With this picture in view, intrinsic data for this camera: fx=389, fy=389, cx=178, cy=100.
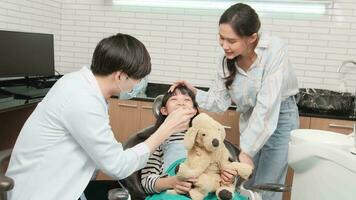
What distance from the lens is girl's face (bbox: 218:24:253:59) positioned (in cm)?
185

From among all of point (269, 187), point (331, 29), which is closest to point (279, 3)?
point (331, 29)

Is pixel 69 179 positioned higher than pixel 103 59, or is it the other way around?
pixel 103 59

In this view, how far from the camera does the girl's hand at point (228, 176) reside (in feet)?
5.53

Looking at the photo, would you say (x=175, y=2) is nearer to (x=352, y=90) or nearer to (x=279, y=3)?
(x=279, y=3)

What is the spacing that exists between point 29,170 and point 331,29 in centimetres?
267

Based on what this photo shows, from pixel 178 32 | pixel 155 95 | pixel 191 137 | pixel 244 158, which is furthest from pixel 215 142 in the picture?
pixel 178 32

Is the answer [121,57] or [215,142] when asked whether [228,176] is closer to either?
[215,142]

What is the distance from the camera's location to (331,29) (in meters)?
3.19

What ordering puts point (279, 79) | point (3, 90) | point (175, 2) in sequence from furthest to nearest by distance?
point (175, 2), point (3, 90), point (279, 79)

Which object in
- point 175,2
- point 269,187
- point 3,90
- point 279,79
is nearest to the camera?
point 269,187

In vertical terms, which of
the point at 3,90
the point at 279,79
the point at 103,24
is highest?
the point at 103,24

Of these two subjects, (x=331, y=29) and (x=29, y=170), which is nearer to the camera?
(x=29, y=170)

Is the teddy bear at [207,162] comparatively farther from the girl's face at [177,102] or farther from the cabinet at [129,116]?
the cabinet at [129,116]

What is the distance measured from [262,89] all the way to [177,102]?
0.44 m
